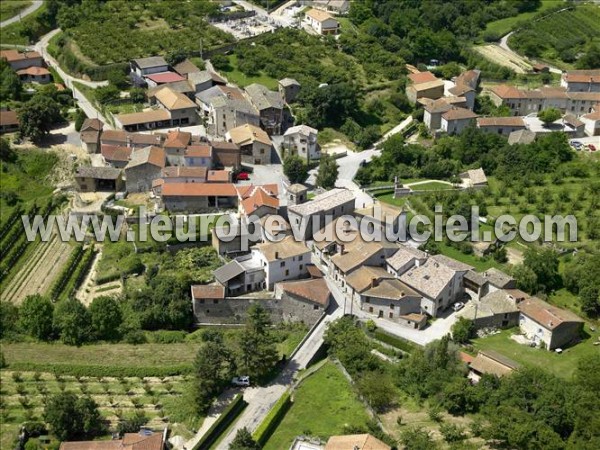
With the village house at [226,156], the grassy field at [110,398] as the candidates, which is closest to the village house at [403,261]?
the grassy field at [110,398]

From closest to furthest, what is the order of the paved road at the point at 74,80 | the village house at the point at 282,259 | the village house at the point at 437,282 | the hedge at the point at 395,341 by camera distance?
1. the hedge at the point at 395,341
2. the village house at the point at 437,282
3. the village house at the point at 282,259
4. the paved road at the point at 74,80

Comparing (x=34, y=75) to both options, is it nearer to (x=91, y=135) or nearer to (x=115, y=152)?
(x=91, y=135)

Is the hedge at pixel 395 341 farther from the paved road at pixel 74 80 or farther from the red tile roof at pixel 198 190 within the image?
the paved road at pixel 74 80

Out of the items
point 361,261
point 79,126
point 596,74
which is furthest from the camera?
point 596,74

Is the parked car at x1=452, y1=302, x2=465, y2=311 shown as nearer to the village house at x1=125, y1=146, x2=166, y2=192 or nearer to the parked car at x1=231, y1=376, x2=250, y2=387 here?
the parked car at x1=231, y1=376, x2=250, y2=387

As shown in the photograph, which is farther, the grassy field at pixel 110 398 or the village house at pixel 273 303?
the village house at pixel 273 303

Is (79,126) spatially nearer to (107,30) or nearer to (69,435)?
(107,30)

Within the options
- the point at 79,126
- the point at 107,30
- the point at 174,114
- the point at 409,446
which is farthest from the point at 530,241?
the point at 107,30
